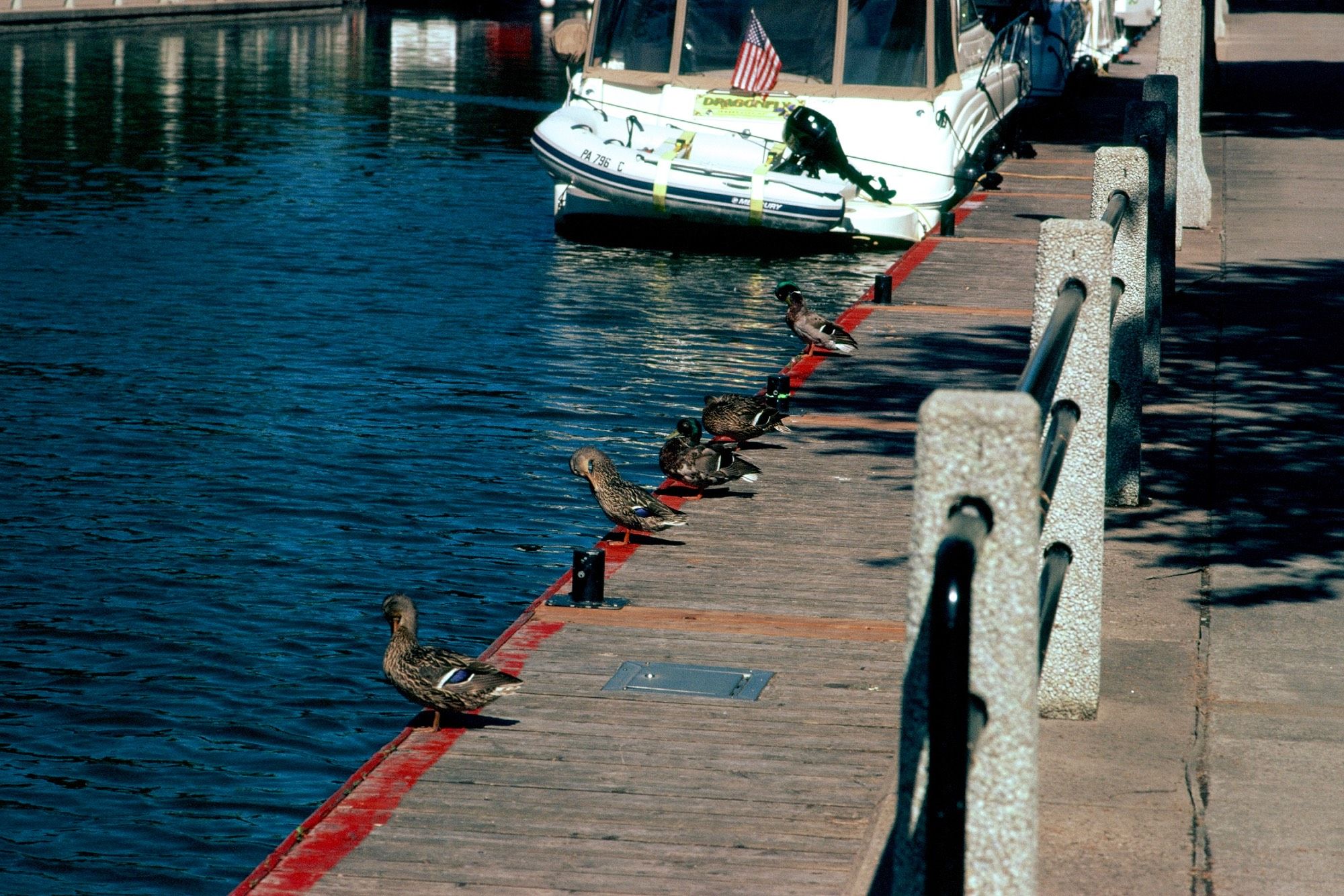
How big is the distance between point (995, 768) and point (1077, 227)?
2.89 m

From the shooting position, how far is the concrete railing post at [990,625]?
3.16 meters

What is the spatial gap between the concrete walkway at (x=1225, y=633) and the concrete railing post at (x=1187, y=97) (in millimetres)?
2534

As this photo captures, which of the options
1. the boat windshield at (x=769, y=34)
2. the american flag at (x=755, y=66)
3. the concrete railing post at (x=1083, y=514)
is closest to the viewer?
the concrete railing post at (x=1083, y=514)

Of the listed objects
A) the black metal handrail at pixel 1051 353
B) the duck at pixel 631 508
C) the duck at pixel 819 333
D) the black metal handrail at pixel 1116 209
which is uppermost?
the black metal handrail at pixel 1116 209

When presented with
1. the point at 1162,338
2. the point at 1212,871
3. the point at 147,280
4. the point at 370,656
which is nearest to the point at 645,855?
the point at 1212,871

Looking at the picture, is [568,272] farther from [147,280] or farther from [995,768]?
[995,768]

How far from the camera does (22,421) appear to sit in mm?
14547

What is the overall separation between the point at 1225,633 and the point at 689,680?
2178 mm

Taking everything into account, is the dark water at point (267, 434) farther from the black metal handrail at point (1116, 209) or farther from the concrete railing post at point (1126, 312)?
the black metal handrail at point (1116, 209)

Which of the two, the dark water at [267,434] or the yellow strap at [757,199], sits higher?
the yellow strap at [757,199]

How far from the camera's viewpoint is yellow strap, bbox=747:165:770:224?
2208cm

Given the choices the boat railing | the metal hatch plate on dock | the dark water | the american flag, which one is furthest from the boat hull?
the boat railing

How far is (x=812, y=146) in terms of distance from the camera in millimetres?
22516

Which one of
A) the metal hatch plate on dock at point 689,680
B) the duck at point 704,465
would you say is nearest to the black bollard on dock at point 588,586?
the metal hatch plate on dock at point 689,680
